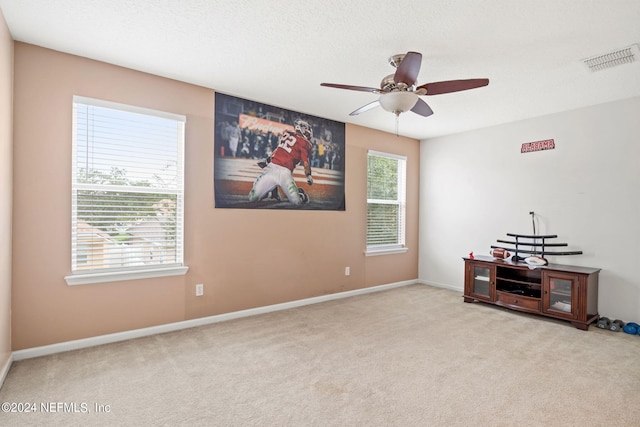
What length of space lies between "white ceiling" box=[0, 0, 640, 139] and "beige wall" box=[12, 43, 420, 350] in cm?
24

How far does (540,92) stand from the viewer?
12.3ft

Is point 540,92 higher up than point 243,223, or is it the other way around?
point 540,92

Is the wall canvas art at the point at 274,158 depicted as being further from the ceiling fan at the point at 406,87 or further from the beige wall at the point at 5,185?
the beige wall at the point at 5,185

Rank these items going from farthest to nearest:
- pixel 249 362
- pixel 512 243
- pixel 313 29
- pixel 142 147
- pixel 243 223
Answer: pixel 512 243, pixel 243 223, pixel 142 147, pixel 249 362, pixel 313 29

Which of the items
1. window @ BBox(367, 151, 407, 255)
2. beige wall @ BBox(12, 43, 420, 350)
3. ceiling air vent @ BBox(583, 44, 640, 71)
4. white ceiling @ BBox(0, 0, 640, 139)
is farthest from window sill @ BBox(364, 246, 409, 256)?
ceiling air vent @ BBox(583, 44, 640, 71)

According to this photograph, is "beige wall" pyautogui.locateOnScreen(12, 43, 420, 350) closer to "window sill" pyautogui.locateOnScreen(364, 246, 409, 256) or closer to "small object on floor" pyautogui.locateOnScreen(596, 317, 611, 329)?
"window sill" pyautogui.locateOnScreen(364, 246, 409, 256)

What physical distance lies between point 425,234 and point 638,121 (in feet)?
10.4

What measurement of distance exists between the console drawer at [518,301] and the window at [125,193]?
395 cm

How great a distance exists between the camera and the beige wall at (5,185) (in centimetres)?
245

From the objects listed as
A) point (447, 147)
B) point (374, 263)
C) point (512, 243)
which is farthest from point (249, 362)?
point (447, 147)

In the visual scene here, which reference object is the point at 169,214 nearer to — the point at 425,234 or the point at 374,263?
the point at 374,263

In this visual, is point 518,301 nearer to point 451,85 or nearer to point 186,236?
point 451,85

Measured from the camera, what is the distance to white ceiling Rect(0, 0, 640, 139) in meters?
2.30

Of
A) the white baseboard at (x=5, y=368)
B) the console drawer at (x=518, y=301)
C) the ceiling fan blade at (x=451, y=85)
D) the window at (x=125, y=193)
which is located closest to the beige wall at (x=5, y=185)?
the white baseboard at (x=5, y=368)
